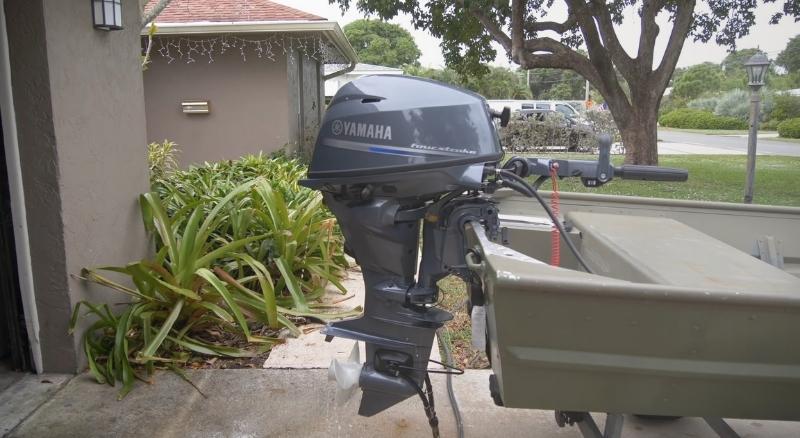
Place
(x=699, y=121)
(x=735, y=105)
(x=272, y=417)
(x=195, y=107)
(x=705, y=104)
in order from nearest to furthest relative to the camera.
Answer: (x=272, y=417)
(x=195, y=107)
(x=699, y=121)
(x=735, y=105)
(x=705, y=104)

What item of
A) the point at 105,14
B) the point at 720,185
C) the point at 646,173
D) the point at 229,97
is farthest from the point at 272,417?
the point at 720,185

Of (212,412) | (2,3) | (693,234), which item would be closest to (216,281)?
(212,412)

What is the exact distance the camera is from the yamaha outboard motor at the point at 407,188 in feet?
6.82

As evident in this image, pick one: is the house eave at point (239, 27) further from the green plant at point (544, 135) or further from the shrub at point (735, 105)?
the shrub at point (735, 105)

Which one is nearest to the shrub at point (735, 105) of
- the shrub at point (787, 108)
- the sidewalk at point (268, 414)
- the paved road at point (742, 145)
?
the shrub at point (787, 108)

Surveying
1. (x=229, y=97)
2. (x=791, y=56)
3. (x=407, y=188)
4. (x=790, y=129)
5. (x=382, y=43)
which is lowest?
(x=790, y=129)

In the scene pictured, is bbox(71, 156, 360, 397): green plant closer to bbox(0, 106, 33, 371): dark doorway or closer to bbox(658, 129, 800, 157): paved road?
bbox(0, 106, 33, 371): dark doorway

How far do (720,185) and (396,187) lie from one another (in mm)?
11335

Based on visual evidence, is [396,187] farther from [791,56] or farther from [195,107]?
[791,56]

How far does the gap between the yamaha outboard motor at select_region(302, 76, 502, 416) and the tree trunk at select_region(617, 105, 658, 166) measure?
1087cm

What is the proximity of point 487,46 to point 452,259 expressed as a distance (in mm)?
13222

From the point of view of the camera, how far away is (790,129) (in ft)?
105

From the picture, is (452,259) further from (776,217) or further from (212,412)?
(776,217)

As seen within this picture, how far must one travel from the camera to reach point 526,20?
43.1ft
